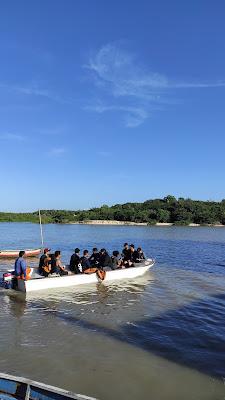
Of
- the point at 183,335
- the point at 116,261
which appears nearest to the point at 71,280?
the point at 116,261

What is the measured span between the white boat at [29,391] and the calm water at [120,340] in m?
2.23

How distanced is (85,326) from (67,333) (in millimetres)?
843

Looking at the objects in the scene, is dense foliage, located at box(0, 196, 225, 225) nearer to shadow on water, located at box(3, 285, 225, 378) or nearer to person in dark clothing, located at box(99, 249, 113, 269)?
person in dark clothing, located at box(99, 249, 113, 269)

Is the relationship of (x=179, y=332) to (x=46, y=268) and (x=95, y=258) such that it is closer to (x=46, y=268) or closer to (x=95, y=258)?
(x=46, y=268)

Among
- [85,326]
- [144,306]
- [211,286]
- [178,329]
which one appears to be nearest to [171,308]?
[144,306]

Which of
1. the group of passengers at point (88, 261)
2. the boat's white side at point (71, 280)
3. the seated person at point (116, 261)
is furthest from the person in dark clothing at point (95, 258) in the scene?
the boat's white side at point (71, 280)

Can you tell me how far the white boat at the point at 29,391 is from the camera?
5.84 meters

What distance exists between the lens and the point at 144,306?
15141 mm

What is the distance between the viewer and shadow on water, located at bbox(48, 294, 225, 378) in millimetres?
9844

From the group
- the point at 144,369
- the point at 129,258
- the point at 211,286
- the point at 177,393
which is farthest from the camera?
the point at 129,258

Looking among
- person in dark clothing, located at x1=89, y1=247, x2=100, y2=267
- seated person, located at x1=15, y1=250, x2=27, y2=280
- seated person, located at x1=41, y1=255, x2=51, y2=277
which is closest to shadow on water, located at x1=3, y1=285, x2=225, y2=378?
seated person, located at x1=15, y1=250, x2=27, y2=280

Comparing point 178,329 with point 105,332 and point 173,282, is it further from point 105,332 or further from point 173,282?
point 173,282

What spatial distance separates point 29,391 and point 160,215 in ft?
370

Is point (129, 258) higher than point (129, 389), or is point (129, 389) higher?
point (129, 258)
